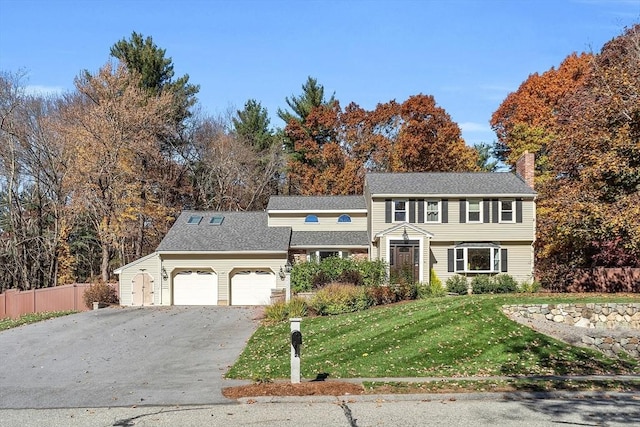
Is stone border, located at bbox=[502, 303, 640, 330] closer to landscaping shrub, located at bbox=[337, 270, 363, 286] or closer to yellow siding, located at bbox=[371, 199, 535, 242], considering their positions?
landscaping shrub, located at bbox=[337, 270, 363, 286]

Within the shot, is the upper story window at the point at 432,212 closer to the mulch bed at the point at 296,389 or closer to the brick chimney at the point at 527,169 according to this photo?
the brick chimney at the point at 527,169

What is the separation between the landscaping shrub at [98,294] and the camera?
31.8m

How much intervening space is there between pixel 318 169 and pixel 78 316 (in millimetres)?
26420

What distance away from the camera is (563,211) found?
25.0 m

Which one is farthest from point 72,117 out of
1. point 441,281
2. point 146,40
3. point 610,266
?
point 610,266

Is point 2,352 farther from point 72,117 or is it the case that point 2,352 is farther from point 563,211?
point 72,117

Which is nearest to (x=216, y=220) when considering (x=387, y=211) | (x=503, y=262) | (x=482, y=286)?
(x=387, y=211)

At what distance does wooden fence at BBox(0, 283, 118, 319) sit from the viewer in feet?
101

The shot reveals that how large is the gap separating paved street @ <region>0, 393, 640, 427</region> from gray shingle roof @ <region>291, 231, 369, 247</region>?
2340cm

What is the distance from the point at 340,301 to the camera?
2444 centimetres

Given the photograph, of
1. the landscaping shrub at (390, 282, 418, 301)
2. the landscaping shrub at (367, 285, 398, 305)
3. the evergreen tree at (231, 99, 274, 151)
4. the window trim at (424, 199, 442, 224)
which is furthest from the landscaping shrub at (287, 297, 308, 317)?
the evergreen tree at (231, 99, 274, 151)

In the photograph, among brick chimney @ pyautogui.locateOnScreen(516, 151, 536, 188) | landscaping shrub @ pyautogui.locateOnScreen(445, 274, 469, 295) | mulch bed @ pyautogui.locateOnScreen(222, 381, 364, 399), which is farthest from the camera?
brick chimney @ pyautogui.locateOnScreen(516, 151, 536, 188)

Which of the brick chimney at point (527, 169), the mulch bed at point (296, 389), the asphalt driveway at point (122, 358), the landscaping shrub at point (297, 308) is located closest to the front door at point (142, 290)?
the asphalt driveway at point (122, 358)

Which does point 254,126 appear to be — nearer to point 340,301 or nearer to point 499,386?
point 340,301
